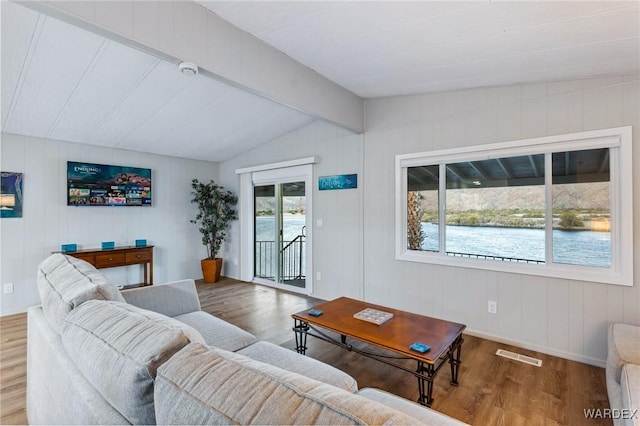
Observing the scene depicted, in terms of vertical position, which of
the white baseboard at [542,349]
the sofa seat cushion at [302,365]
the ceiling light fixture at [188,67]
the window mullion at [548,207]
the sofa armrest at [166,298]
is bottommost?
the white baseboard at [542,349]

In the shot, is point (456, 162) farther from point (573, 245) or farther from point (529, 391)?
point (529, 391)

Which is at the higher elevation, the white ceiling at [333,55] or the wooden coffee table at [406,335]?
the white ceiling at [333,55]

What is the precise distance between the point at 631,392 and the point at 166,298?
9.33 ft

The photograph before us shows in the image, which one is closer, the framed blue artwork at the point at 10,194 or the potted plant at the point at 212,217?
the framed blue artwork at the point at 10,194

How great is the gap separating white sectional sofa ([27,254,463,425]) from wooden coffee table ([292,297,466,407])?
57cm

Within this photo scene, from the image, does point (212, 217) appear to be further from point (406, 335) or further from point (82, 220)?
point (406, 335)

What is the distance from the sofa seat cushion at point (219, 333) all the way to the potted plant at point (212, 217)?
3.10m

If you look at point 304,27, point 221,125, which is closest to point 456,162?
point 304,27

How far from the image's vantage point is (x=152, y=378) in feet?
2.76

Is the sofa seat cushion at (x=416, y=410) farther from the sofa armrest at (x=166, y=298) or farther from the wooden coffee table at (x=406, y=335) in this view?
the sofa armrest at (x=166, y=298)

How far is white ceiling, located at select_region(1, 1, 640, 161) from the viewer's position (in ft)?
5.97

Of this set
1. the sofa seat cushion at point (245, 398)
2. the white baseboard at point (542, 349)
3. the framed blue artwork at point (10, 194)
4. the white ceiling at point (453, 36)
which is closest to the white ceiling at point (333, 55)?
the white ceiling at point (453, 36)

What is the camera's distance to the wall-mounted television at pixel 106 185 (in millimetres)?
4197

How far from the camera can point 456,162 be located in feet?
10.9
